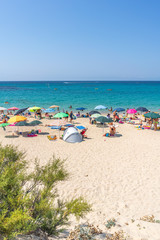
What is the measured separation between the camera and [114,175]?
8820 millimetres

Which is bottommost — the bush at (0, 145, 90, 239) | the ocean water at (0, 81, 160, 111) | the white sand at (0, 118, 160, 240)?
the white sand at (0, 118, 160, 240)

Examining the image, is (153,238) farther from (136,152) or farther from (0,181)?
(136,152)

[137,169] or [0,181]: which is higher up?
[0,181]

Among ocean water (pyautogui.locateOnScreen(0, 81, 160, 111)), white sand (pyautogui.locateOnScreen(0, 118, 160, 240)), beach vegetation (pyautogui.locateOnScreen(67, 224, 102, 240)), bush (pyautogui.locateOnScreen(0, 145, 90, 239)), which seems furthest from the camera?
ocean water (pyautogui.locateOnScreen(0, 81, 160, 111))

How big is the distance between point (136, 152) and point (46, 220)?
29.5ft

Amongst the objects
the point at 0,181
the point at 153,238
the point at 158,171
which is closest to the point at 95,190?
the point at 153,238

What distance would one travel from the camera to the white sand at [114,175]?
19.5ft

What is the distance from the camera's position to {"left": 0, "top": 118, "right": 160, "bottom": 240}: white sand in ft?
19.5

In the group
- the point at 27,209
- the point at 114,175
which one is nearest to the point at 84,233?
the point at 27,209

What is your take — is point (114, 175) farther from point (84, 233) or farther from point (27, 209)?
point (27, 209)

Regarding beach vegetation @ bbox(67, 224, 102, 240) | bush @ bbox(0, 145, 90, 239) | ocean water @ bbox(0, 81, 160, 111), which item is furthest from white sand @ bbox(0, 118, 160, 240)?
ocean water @ bbox(0, 81, 160, 111)

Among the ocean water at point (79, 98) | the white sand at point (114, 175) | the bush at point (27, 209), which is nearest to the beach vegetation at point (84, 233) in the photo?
the white sand at point (114, 175)

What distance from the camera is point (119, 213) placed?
6.02 metres

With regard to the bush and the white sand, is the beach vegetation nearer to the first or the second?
the white sand
